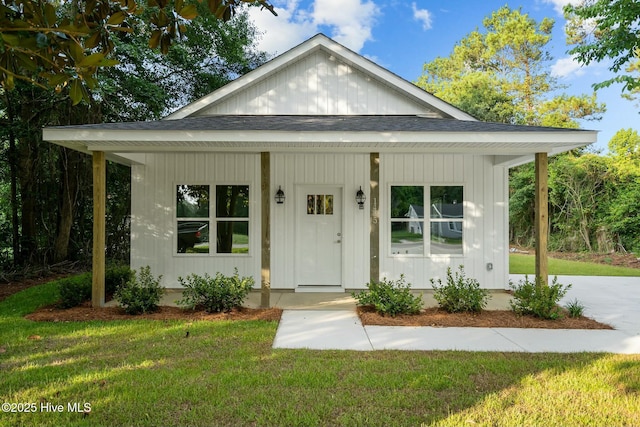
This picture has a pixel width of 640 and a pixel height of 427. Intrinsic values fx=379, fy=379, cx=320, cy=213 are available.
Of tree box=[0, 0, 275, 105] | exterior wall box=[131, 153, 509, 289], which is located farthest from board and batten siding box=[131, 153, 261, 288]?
tree box=[0, 0, 275, 105]

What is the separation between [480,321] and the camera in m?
5.60

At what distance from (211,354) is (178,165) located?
15.5 feet

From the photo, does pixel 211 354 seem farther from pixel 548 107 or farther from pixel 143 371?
pixel 548 107

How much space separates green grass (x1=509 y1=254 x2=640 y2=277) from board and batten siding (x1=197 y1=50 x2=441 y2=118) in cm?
621

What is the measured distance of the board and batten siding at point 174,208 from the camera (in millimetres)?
7719

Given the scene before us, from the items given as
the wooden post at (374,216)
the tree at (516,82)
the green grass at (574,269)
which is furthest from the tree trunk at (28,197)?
the tree at (516,82)

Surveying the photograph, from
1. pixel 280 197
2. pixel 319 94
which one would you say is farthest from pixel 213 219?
pixel 319 94

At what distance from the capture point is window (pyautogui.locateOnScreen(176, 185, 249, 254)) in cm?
784

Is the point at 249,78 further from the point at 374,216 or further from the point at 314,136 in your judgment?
the point at 374,216

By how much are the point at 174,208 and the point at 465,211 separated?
599 cm

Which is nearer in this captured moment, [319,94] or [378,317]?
[378,317]

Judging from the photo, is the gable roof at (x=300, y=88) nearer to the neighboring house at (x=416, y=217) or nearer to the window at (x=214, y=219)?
the window at (x=214, y=219)

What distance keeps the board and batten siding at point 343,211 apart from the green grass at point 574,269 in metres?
5.49

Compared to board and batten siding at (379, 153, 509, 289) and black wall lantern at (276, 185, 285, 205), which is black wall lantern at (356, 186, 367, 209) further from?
black wall lantern at (276, 185, 285, 205)
